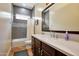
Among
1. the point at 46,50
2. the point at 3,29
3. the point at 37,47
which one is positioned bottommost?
the point at 37,47

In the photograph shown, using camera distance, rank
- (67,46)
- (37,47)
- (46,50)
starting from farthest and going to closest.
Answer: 1. (37,47)
2. (46,50)
3. (67,46)

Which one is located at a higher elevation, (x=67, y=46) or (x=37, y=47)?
(x=67, y=46)

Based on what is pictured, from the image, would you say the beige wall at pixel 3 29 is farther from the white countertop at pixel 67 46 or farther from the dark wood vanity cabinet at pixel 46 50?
the white countertop at pixel 67 46

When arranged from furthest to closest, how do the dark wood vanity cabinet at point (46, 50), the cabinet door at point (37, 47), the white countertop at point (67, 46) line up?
the cabinet door at point (37, 47)
the dark wood vanity cabinet at point (46, 50)
the white countertop at point (67, 46)

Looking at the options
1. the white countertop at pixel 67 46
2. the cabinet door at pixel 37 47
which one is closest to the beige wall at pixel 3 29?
the cabinet door at pixel 37 47

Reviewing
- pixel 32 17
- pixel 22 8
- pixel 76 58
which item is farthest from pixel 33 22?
pixel 76 58

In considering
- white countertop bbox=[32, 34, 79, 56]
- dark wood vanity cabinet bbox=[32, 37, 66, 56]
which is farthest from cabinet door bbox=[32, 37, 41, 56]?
white countertop bbox=[32, 34, 79, 56]

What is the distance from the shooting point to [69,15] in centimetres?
160

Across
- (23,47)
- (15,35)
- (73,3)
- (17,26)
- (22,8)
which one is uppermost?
(22,8)

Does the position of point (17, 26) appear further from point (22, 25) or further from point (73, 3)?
point (73, 3)

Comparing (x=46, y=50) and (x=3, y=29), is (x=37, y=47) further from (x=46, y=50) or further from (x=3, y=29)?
(x=3, y=29)

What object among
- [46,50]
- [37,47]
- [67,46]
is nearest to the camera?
[67,46]

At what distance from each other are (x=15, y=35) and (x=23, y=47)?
775 mm

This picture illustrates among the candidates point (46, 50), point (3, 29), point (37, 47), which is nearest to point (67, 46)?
point (46, 50)
